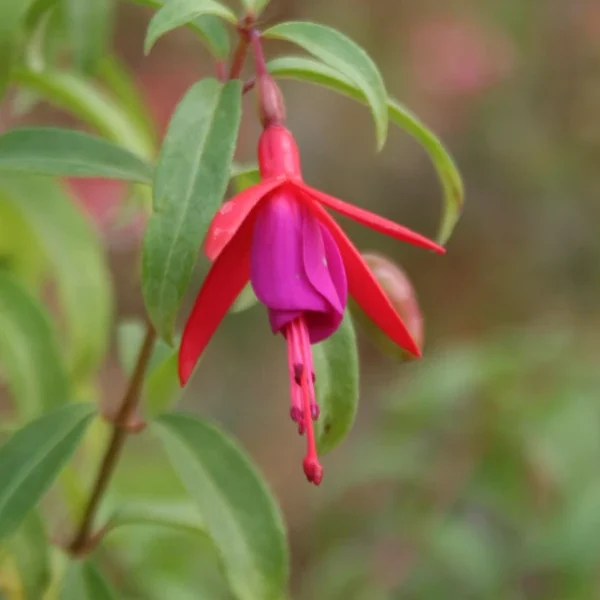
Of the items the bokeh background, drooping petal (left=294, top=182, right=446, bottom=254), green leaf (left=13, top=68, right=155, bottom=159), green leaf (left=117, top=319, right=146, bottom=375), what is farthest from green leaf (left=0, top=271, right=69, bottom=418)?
the bokeh background

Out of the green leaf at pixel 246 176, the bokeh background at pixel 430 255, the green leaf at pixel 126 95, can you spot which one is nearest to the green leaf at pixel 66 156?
the green leaf at pixel 246 176

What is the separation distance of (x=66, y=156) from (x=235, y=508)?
26cm

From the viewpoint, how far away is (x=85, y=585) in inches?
26.5

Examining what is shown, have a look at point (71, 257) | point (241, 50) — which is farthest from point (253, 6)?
point (71, 257)

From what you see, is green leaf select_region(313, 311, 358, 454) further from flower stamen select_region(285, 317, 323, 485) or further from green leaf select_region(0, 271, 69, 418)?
green leaf select_region(0, 271, 69, 418)

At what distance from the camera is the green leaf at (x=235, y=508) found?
0.60 m

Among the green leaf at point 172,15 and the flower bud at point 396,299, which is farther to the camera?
the flower bud at point 396,299

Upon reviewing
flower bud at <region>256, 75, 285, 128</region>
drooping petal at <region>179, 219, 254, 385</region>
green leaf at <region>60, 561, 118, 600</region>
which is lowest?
green leaf at <region>60, 561, 118, 600</region>

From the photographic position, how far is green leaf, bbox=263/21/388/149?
0.49 meters

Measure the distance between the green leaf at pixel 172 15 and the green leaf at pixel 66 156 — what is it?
0.11 metres

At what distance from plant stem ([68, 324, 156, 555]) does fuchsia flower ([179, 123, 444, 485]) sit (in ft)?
0.53

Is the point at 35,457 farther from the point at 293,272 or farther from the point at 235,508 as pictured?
the point at 293,272

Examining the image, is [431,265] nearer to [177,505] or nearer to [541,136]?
[541,136]

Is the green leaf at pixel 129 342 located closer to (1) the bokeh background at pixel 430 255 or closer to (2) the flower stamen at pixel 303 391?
(2) the flower stamen at pixel 303 391
